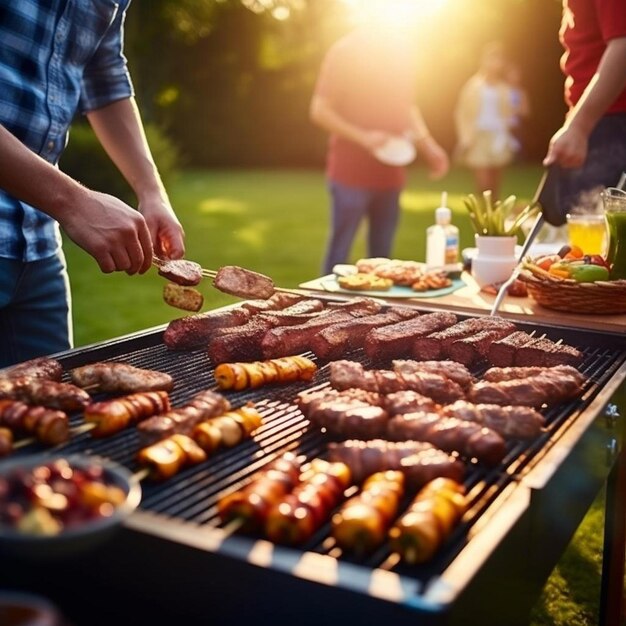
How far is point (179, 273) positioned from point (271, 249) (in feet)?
33.7

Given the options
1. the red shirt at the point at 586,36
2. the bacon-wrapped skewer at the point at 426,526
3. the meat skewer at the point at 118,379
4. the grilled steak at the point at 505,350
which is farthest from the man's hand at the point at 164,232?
the red shirt at the point at 586,36

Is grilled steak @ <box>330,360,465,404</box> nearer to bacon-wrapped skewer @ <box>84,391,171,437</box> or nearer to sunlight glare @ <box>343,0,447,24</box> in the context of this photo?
bacon-wrapped skewer @ <box>84,391,171,437</box>

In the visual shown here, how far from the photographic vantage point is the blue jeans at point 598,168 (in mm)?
4973

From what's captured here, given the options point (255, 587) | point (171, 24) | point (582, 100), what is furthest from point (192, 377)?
point (171, 24)

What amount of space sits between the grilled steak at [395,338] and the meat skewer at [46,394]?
116cm

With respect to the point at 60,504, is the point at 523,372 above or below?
below

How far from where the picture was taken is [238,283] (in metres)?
3.64

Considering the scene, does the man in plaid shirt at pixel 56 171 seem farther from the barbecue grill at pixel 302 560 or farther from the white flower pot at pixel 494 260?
the white flower pot at pixel 494 260

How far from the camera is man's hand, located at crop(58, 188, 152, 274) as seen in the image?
2.62m

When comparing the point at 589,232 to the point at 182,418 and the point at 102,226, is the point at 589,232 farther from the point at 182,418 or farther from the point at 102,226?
the point at 182,418

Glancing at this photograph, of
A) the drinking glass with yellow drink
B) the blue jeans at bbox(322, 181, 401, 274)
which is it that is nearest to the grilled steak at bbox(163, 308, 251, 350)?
the drinking glass with yellow drink

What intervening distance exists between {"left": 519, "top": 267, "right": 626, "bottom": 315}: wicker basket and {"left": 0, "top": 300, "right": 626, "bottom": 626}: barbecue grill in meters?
1.19

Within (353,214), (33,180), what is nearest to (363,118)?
(353,214)

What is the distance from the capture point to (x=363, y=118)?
7906 mm
